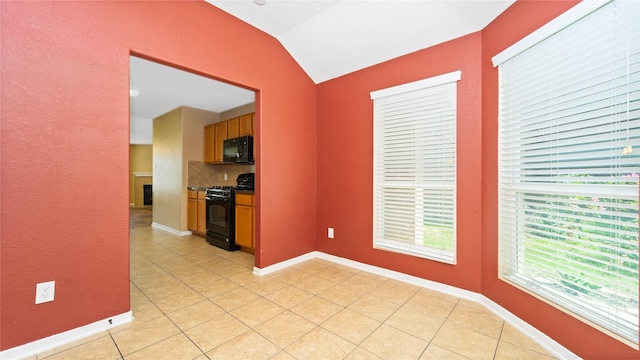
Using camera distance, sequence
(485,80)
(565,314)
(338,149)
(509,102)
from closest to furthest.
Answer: (565,314) < (509,102) < (485,80) < (338,149)

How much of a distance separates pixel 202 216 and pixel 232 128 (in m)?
1.68

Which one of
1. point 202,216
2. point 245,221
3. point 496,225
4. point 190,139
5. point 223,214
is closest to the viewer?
point 496,225

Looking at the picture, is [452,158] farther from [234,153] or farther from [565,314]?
[234,153]

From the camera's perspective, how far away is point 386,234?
2.89 metres

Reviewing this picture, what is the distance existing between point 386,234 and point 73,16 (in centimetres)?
322

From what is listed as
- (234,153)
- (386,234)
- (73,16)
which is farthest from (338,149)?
(73,16)

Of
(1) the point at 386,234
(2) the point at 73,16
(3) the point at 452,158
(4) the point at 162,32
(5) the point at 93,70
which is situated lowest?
(1) the point at 386,234

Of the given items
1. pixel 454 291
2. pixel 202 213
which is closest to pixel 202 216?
pixel 202 213

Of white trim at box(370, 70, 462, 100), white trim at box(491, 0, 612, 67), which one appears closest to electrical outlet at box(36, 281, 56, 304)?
white trim at box(370, 70, 462, 100)

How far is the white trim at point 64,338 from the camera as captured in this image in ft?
4.99

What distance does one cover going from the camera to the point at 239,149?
4.25 meters

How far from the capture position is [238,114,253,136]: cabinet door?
167 inches

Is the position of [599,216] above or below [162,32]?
below

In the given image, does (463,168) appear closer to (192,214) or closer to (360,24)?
(360,24)
